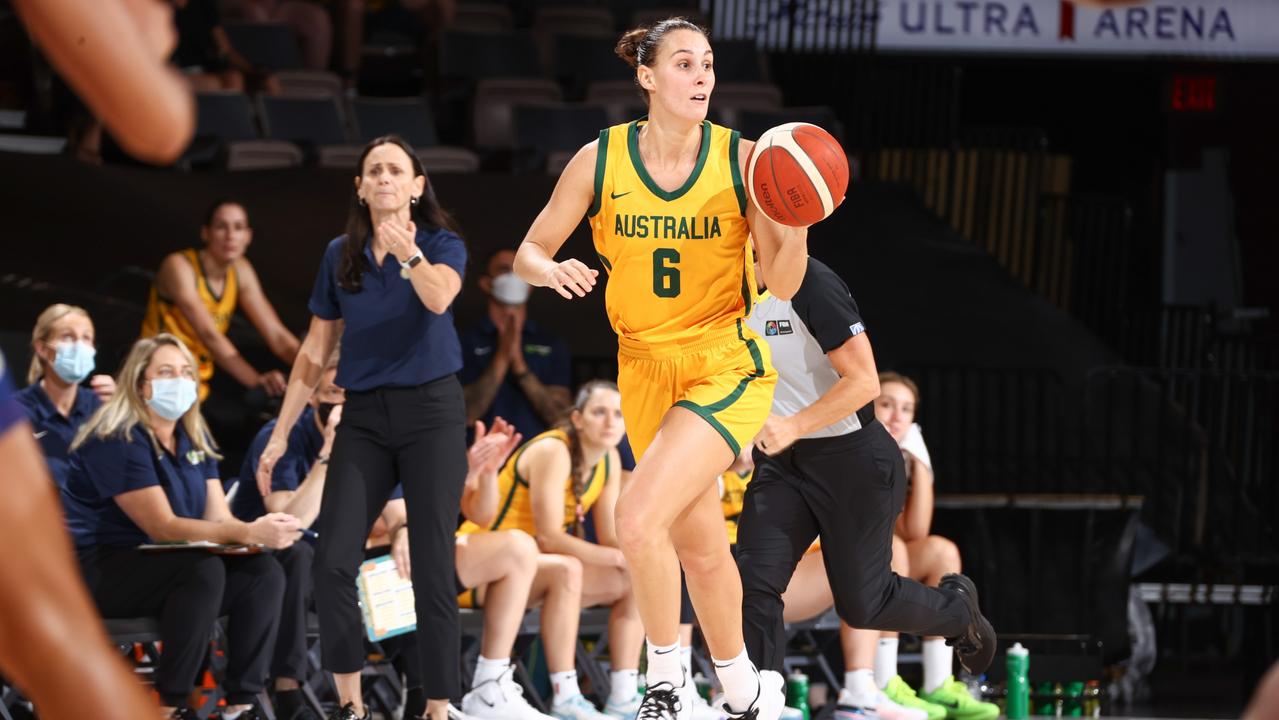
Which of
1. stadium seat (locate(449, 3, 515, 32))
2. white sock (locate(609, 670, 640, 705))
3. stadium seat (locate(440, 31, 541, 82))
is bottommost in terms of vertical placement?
white sock (locate(609, 670, 640, 705))

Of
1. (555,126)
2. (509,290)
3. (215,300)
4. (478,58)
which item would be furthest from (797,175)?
(478,58)

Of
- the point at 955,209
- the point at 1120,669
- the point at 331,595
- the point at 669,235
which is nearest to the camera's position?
the point at 669,235

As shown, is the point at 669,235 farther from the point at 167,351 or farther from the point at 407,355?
the point at 167,351

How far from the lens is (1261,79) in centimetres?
1334

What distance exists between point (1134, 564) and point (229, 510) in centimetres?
480

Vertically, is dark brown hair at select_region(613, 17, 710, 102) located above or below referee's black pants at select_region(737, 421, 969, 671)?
above

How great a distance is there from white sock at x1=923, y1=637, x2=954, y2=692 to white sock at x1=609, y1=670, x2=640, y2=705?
119 cm

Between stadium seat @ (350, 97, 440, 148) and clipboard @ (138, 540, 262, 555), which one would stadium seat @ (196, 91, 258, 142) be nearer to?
stadium seat @ (350, 97, 440, 148)

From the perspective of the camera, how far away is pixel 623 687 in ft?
19.9

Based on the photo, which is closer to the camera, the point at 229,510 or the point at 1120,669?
the point at 229,510

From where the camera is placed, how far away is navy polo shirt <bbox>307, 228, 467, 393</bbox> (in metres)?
5.16

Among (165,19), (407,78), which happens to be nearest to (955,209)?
(407,78)

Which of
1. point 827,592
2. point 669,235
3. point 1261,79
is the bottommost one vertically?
point 827,592

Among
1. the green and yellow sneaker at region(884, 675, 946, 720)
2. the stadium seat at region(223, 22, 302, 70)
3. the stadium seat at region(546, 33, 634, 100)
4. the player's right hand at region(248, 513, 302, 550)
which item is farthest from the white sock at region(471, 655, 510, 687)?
the stadium seat at region(546, 33, 634, 100)
